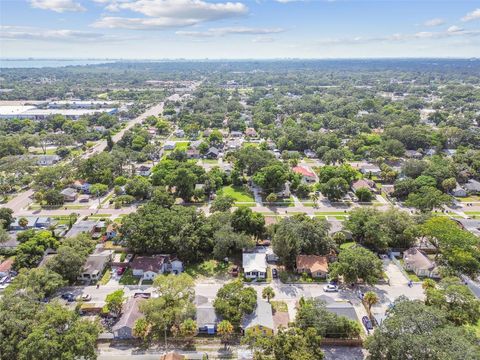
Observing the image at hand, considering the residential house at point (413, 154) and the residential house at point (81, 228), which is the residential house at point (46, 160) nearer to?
the residential house at point (81, 228)

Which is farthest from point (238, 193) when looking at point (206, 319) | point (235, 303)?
point (206, 319)

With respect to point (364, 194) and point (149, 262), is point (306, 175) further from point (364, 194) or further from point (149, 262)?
point (149, 262)

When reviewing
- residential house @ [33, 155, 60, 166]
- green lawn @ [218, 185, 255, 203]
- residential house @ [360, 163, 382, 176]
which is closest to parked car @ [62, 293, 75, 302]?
green lawn @ [218, 185, 255, 203]

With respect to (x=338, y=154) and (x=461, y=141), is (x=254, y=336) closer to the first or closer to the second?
(x=338, y=154)

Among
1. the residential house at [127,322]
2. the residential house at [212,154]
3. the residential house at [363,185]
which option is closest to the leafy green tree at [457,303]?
the residential house at [127,322]

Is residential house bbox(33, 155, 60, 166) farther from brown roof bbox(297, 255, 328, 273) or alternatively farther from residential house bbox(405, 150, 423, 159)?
residential house bbox(405, 150, 423, 159)

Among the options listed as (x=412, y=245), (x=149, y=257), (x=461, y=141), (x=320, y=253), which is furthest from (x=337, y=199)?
(x=461, y=141)
